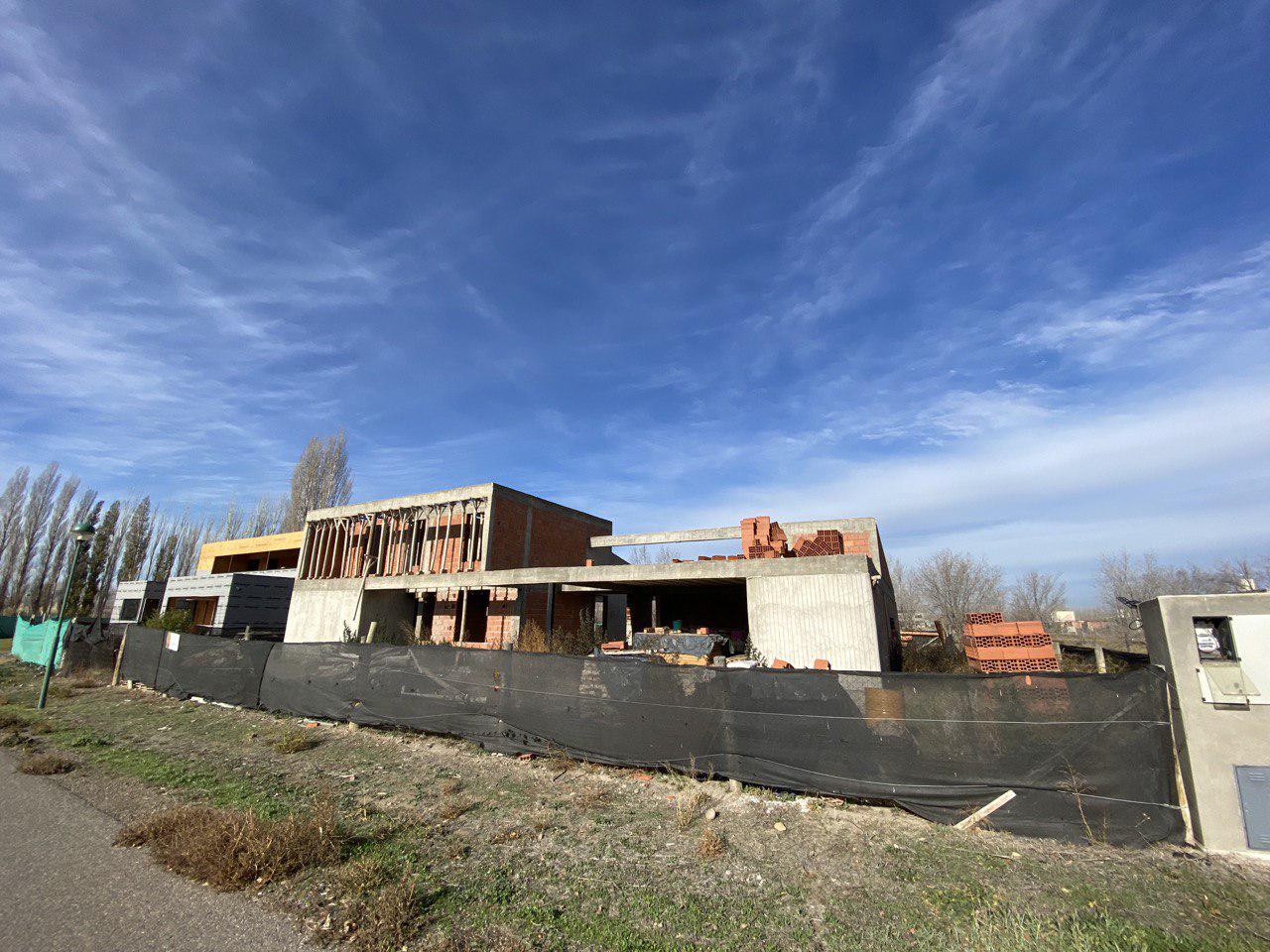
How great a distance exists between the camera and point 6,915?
421cm

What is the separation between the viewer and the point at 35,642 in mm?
21812

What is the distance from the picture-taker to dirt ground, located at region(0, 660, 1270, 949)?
416 centimetres

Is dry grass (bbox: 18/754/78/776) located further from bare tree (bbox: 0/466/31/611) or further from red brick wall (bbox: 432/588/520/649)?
bare tree (bbox: 0/466/31/611)

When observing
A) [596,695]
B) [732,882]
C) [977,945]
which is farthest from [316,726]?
[977,945]

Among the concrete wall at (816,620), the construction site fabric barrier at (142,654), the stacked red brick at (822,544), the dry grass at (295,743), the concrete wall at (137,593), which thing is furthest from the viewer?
Result: the concrete wall at (137,593)

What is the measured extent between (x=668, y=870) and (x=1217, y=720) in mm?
5850

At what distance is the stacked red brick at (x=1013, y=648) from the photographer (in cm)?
1081

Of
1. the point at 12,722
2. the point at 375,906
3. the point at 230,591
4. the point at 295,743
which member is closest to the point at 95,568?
the point at 230,591

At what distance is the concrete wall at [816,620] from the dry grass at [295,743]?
922 centimetres

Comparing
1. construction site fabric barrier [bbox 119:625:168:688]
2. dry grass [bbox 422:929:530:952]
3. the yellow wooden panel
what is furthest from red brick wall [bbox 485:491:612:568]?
dry grass [bbox 422:929:530:952]

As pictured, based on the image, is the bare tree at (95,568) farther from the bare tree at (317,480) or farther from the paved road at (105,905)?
the paved road at (105,905)

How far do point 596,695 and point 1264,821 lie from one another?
24.5ft

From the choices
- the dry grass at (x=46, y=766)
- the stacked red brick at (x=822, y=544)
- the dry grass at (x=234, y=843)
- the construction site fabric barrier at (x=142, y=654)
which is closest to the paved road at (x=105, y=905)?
the dry grass at (x=234, y=843)

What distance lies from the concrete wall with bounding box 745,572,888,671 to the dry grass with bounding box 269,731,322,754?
922cm
